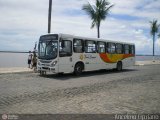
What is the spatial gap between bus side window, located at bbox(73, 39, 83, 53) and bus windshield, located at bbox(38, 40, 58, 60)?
1599 mm

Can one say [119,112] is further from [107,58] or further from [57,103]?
[107,58]

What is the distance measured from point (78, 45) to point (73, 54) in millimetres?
934

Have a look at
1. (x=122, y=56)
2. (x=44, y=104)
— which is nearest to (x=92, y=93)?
(x=44, y=104)

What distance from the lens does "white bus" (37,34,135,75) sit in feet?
56.2

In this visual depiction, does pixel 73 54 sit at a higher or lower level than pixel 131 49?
lower

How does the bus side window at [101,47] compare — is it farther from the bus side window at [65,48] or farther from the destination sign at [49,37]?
the destination sign at [49,37]

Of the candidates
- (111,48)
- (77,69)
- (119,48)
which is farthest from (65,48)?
(119,48)

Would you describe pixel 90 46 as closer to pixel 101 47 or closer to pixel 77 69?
pixel 101 47

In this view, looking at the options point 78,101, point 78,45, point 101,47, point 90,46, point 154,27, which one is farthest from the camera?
point 154,27

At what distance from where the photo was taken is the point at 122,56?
24.4 meters

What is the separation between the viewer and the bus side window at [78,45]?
1824 cm

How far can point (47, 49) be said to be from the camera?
17.6 meters

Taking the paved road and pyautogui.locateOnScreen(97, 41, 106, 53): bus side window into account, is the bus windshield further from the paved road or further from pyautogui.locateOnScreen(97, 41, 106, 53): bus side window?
the paved road

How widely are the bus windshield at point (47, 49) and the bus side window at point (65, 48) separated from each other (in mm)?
325
